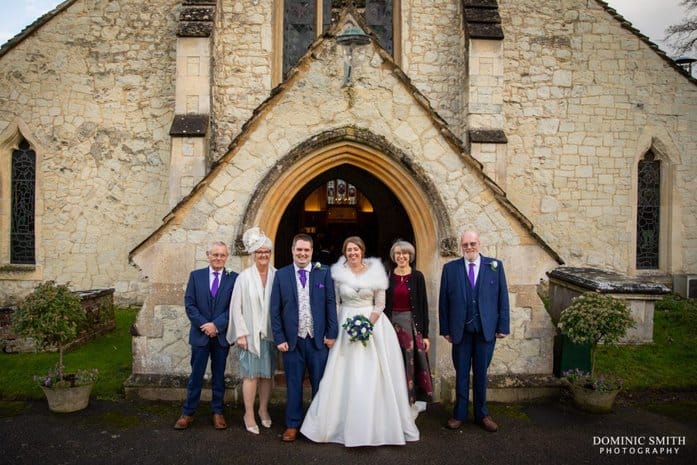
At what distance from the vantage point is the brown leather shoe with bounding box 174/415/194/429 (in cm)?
493

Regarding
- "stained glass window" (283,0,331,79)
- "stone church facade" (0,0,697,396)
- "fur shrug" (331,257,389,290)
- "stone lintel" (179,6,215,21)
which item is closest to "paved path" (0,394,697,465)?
"fur shrug" (331,257,389,290)

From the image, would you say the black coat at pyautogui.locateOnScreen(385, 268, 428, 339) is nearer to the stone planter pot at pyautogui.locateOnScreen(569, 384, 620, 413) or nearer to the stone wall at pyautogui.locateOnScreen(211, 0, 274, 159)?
the stone planter pot at pyautogui.locateOnScreen(569, 384, 620, 413)

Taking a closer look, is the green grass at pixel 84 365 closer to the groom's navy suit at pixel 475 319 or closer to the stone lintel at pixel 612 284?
the groom's navy suit at pixel 475 319

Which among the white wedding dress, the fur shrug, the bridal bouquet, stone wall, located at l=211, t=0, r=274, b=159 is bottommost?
the white wedding dress

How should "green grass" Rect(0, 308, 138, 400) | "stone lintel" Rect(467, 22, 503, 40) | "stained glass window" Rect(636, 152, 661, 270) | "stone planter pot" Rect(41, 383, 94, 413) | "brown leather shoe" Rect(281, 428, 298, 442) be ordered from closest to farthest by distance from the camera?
"brown leather shoe" Rect(281, 428, 298, 442) < "stone planter pot" Rect(41, 383, 94, 413) < "green grass" Rect(0, 308, 138, 400) < "stone lintel" Rect(467, 22, 503, 40) < "stained glass window" Rect(636, 152, 661, 270)

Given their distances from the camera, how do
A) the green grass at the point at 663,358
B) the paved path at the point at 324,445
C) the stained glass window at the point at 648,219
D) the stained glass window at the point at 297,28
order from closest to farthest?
1. the paved path at the point at 324,445
2. the green grass at the point at 663,358
3. the stained glass window at the point at 297,28
4. the stained glass window at the point at 648,219

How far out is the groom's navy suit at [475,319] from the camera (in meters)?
4.93

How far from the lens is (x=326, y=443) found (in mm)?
4613

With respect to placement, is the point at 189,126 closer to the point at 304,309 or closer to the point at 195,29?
the point at 195,29

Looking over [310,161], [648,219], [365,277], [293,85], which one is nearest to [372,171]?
[310,161]

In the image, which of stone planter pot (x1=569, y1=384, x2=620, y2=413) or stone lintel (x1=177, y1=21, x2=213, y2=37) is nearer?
stone planter pot (x1=569, y1=384, x2=620, y2=413)

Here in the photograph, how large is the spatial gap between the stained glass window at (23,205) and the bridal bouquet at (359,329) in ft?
31.3

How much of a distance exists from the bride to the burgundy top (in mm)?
210

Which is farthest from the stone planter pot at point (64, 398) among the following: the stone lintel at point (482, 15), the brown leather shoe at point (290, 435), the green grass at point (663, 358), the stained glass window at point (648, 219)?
→ the stained glass window at point (648, 219)
